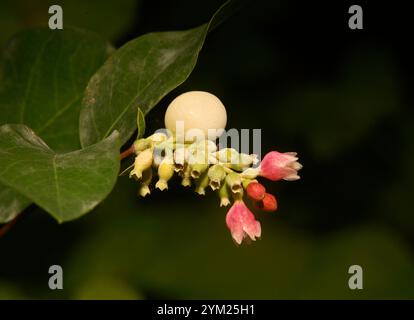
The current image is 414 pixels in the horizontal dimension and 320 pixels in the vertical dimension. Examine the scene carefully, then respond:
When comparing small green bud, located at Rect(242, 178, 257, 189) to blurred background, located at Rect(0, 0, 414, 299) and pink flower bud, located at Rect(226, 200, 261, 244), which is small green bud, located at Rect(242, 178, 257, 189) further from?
blurred background, located at Rect(0, 0, 414, 299)

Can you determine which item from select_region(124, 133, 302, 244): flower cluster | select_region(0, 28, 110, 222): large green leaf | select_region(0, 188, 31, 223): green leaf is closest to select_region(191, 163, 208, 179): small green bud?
select_region(124, 133, 302, 244): flower cluster

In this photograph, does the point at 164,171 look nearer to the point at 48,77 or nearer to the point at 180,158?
the point at 180,158

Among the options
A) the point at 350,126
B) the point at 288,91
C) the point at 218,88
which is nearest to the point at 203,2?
the point at 218,88

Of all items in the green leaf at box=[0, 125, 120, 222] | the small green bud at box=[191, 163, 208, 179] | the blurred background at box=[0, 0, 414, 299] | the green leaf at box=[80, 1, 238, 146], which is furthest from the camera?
the blurred background at box=[0, 0, 414, 299]

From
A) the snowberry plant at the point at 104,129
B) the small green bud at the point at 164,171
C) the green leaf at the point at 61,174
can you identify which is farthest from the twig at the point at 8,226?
the small green bud at the point at 164,171

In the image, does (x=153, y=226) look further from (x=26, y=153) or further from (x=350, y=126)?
(x=26, y=153)

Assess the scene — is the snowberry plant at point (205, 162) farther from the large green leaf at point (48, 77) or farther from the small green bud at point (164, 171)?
the large green leaf at point (48, 77)
